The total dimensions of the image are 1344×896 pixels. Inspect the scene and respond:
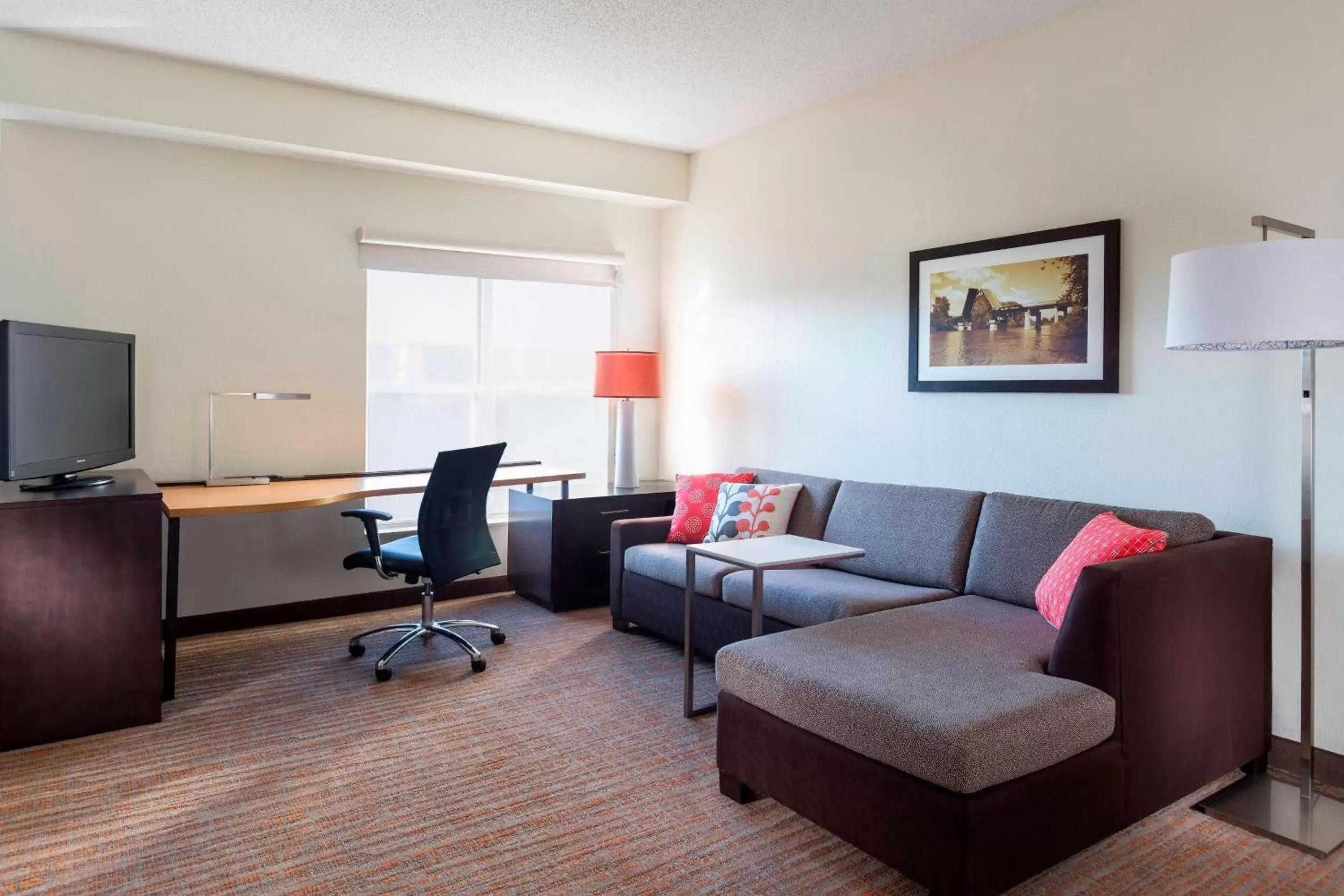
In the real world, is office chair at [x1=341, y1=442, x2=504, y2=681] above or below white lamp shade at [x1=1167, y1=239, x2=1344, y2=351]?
below

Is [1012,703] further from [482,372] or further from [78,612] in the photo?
[482,372]

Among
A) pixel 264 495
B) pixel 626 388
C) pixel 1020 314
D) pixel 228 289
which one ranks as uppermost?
pixel 228 289

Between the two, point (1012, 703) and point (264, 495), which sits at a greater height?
point (264, 495)

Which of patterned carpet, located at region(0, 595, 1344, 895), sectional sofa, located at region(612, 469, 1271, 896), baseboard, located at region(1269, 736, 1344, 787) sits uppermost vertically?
sectional sofa, located at region(612, 469, 1271, 896)

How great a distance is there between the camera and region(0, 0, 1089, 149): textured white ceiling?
323cm

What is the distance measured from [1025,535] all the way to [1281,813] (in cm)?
107

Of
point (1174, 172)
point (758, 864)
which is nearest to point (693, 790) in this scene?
point (758, 864)

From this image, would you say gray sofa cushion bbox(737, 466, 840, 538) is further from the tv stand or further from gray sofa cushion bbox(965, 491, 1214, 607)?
the tv stand

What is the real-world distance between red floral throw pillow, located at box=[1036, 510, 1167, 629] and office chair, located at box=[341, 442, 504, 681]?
2150 mm

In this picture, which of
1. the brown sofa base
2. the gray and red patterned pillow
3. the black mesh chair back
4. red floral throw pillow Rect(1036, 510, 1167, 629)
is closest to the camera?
the brown sofa base

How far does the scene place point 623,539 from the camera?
4.27 meters

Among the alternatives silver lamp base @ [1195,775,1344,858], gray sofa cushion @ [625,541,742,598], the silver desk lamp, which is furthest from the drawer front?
silver lamp base @ [1195,775,1344,858]

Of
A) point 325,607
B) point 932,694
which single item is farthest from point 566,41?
point 325,607

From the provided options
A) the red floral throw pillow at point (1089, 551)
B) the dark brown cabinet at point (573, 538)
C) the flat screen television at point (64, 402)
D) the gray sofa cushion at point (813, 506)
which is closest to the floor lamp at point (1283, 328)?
the red floral throw pillow at point (1089, 551)
